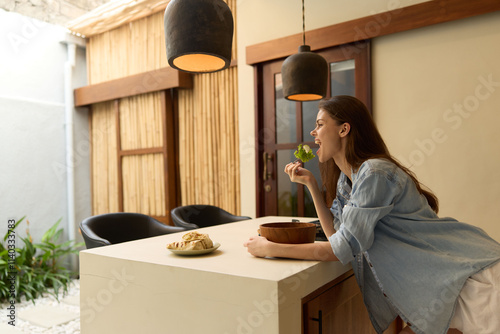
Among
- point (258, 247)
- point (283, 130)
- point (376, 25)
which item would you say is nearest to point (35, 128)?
point (283, 130)

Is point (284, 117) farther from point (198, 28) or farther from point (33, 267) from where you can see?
point (33, 267)

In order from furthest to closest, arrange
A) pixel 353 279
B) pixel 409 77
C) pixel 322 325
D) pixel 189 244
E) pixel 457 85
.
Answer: pixel 409 77, pixel 457 85, pixel 353 279, pixel 189 244, pixel 322 325

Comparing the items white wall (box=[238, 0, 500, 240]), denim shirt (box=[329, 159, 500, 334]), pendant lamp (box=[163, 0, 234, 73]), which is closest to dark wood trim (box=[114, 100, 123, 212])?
white wall (box=[238, 0, 500, 240])

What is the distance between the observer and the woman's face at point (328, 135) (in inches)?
64.8

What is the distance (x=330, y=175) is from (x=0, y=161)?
445 cm

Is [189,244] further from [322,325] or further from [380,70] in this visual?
[380,70]

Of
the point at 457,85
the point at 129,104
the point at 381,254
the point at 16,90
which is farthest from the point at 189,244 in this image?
the point at 16,90

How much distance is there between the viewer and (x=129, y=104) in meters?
5.25

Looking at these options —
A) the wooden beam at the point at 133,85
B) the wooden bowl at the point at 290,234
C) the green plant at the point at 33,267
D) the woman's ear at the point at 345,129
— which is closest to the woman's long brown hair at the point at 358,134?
the woman's ear at the point at 345,129

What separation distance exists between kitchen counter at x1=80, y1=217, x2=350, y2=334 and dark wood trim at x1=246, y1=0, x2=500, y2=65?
2.46 metres

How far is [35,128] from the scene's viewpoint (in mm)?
5137

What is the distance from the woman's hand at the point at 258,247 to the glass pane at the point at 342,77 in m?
2.51

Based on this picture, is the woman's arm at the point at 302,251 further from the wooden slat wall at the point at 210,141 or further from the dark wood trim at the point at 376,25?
the wooden slat wall at the point at 210,141

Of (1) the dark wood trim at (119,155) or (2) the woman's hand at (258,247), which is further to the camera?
(1) the dark wood trim at (119,155)
